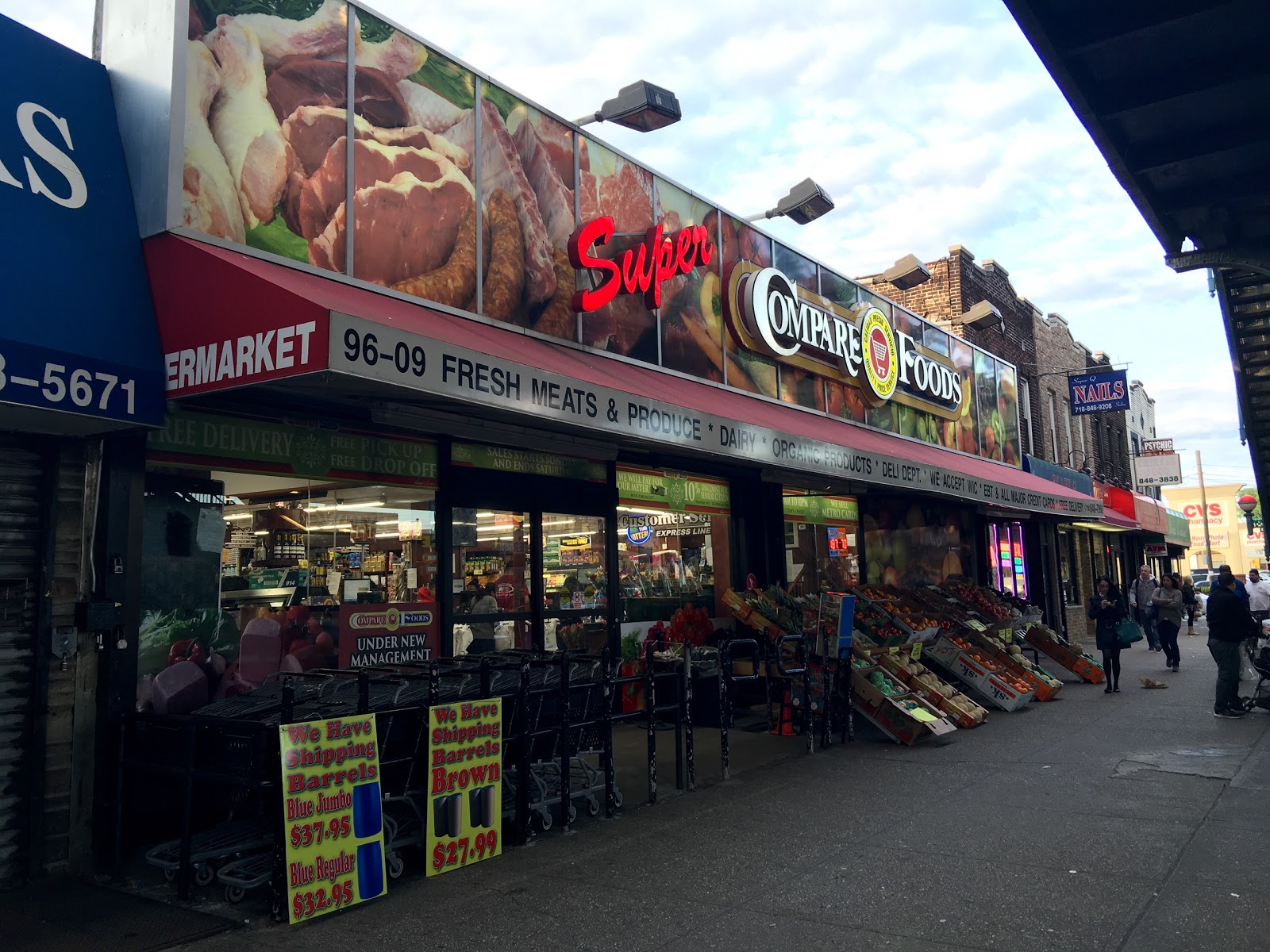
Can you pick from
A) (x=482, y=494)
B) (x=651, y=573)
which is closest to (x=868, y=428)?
(x=651, y=573)

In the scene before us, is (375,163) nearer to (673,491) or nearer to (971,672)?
(673,491)

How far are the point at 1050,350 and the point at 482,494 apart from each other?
68.5 feet

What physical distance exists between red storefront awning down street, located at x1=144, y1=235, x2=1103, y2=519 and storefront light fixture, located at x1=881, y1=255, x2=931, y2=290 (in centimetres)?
1046

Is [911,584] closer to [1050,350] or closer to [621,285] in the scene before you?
[621,285]

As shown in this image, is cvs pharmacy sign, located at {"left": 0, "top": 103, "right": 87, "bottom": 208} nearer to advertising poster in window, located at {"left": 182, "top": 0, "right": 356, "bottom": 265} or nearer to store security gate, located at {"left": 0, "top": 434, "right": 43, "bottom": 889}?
advertising poster in window, located at {"left": 182, "top": 0, "right": 356, "bottom": 265}

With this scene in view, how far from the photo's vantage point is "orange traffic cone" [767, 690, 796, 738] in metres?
10.3

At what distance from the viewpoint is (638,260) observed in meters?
10.3

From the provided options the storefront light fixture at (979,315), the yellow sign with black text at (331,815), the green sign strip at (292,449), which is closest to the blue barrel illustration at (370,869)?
the yellow sign with black text at (331,815)

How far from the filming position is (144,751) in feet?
19.1

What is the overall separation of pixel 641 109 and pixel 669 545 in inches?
193

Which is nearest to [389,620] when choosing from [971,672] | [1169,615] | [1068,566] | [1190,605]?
[971,672]

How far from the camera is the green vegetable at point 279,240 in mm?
6895

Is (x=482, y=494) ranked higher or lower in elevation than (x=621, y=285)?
lower

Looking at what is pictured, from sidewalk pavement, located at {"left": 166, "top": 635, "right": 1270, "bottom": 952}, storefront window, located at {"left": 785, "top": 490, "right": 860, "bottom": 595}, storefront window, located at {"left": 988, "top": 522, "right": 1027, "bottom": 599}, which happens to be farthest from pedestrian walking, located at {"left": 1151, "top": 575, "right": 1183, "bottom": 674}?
sidewalk pavement, located at {"left": 166, "top": 635, "right": 1270, "bottom": 952}
